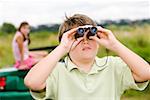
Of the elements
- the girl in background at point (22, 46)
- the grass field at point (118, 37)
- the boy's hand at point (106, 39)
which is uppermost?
the boy's hand at point (106, 39)

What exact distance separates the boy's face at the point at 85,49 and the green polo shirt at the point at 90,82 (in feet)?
0.23

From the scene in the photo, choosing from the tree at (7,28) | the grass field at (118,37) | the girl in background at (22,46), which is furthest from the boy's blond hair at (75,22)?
the tree at (7,28)

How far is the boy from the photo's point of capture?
9.89ft

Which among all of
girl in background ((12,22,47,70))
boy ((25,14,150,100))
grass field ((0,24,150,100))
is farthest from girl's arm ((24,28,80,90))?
grass field ((0,24,150,100))

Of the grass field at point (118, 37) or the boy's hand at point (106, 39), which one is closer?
the boy's hand at point (106, 39)

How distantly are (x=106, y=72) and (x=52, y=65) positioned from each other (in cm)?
32

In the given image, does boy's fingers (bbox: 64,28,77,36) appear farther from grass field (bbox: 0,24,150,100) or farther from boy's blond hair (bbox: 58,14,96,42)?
grass field (bbox: 0,24,150,100)

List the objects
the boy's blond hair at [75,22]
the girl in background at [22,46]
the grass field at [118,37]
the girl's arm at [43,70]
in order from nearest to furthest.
A: the girl's arm at [43,70] < the boy's blond hair at [75,22] < the girl in background at [22,46] < the grass field at [118,37]

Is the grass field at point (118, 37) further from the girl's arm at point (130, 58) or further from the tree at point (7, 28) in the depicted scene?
the girl's arm at point (130, 58)

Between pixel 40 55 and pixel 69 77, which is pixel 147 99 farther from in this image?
pixel 69 77

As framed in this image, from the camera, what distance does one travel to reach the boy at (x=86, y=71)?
9.89ft

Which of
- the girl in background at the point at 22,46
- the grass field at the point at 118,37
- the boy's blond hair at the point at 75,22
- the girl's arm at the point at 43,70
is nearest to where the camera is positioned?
the girl's arm at the point at 43,70

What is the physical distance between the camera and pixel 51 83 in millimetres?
3055

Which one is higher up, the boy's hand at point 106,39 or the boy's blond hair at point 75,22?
the boy's blond hair at point 75,22
